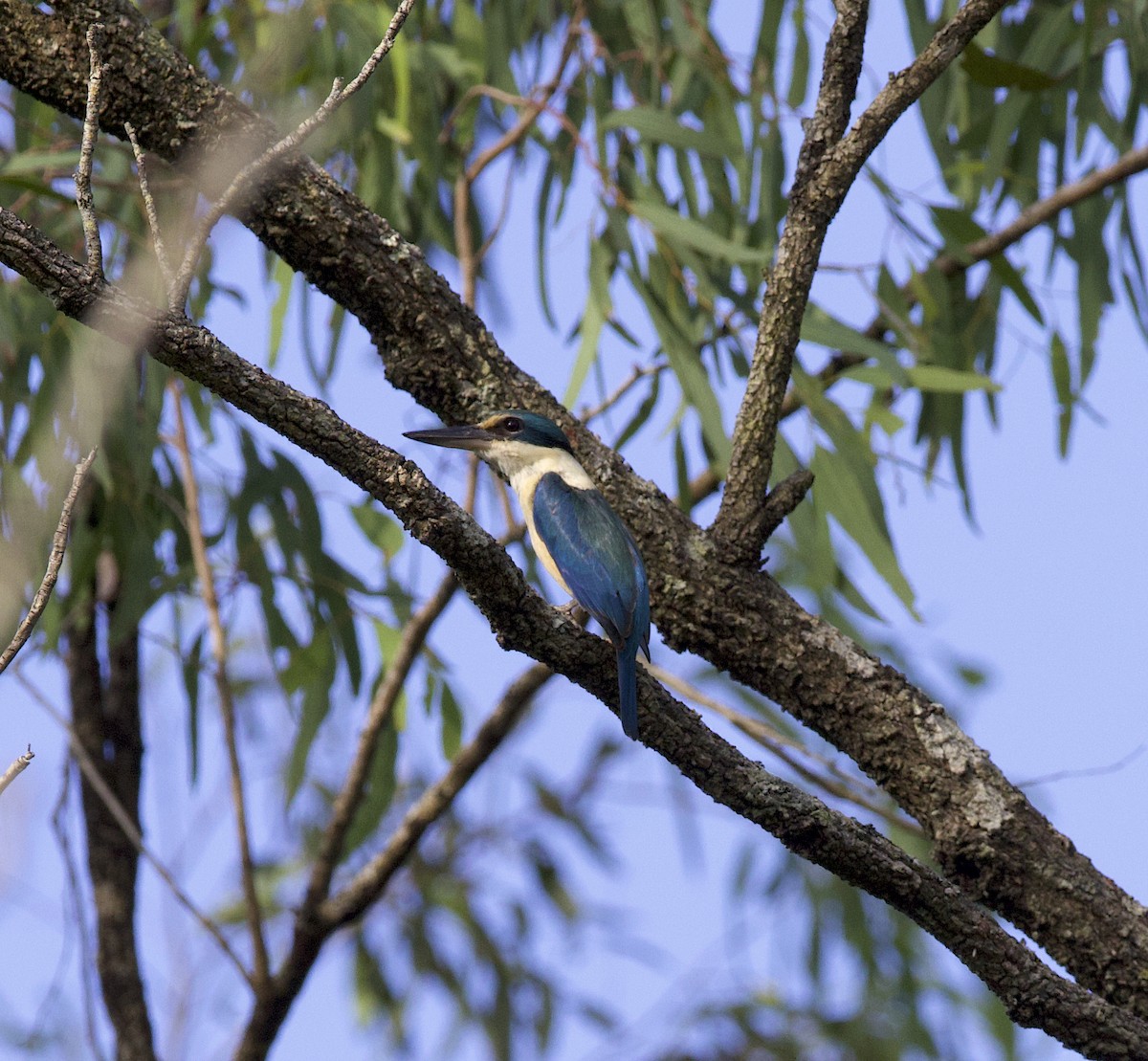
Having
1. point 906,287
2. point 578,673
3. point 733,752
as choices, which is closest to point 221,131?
point 578,673

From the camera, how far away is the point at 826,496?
3.39 m

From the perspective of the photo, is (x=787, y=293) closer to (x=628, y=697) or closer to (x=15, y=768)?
(x=628, y=697)

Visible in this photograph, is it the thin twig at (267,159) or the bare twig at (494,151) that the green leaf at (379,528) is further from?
the thin twig at (267,159)

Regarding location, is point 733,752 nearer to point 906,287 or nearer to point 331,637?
point 331,637

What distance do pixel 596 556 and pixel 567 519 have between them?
0.22 meters

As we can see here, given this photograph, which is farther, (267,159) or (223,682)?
(223,682)

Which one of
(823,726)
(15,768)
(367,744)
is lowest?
(15,768)

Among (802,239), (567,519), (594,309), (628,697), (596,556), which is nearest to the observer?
(628,697)

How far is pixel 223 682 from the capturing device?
362 centimetres

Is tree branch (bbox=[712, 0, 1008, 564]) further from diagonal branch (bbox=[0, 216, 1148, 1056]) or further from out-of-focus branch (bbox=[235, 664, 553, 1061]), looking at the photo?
out-of-focus branch (bbox=[235, 664, 553, 1061])

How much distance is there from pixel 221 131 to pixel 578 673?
1.11 m

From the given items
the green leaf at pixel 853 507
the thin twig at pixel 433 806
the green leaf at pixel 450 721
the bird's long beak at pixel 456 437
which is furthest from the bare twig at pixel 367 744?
the green leaf at pixel 853 507

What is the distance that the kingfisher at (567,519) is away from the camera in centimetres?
267

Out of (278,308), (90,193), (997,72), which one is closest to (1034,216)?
(997,72)
